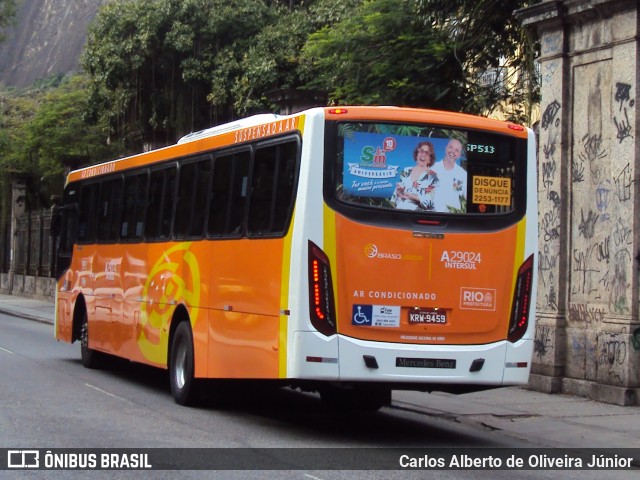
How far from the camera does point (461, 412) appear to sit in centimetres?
1287

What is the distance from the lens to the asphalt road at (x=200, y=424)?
913cm

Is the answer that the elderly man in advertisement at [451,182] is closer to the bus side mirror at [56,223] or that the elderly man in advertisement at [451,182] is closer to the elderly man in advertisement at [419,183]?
the elderly man in advertisement at [419,183]

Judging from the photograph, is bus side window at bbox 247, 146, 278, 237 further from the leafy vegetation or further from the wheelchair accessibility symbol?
the leafy vegetation

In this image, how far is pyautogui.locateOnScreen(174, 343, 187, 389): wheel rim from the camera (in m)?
12.8

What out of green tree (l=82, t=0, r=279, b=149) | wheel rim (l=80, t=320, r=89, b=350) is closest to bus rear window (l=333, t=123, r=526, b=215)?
wheel rim (l=80, t=320, r=89, b=350)

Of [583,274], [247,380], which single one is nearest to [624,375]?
[583,274]

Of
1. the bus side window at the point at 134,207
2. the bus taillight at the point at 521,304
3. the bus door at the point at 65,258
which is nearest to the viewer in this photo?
the bus taillight at the point at 521,304

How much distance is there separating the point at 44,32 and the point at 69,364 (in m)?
116

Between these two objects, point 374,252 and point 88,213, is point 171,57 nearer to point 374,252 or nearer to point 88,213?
point 88,213

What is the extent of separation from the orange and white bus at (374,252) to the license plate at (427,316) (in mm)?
13

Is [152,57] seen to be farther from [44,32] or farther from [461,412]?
[44,32]

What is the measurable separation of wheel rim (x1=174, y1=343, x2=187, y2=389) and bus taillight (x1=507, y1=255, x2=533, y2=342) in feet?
14.1

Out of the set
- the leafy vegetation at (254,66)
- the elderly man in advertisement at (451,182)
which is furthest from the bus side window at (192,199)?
the leafy vegetation at (254,66)

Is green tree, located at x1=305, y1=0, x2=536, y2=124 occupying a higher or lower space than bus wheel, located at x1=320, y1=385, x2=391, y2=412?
higher
